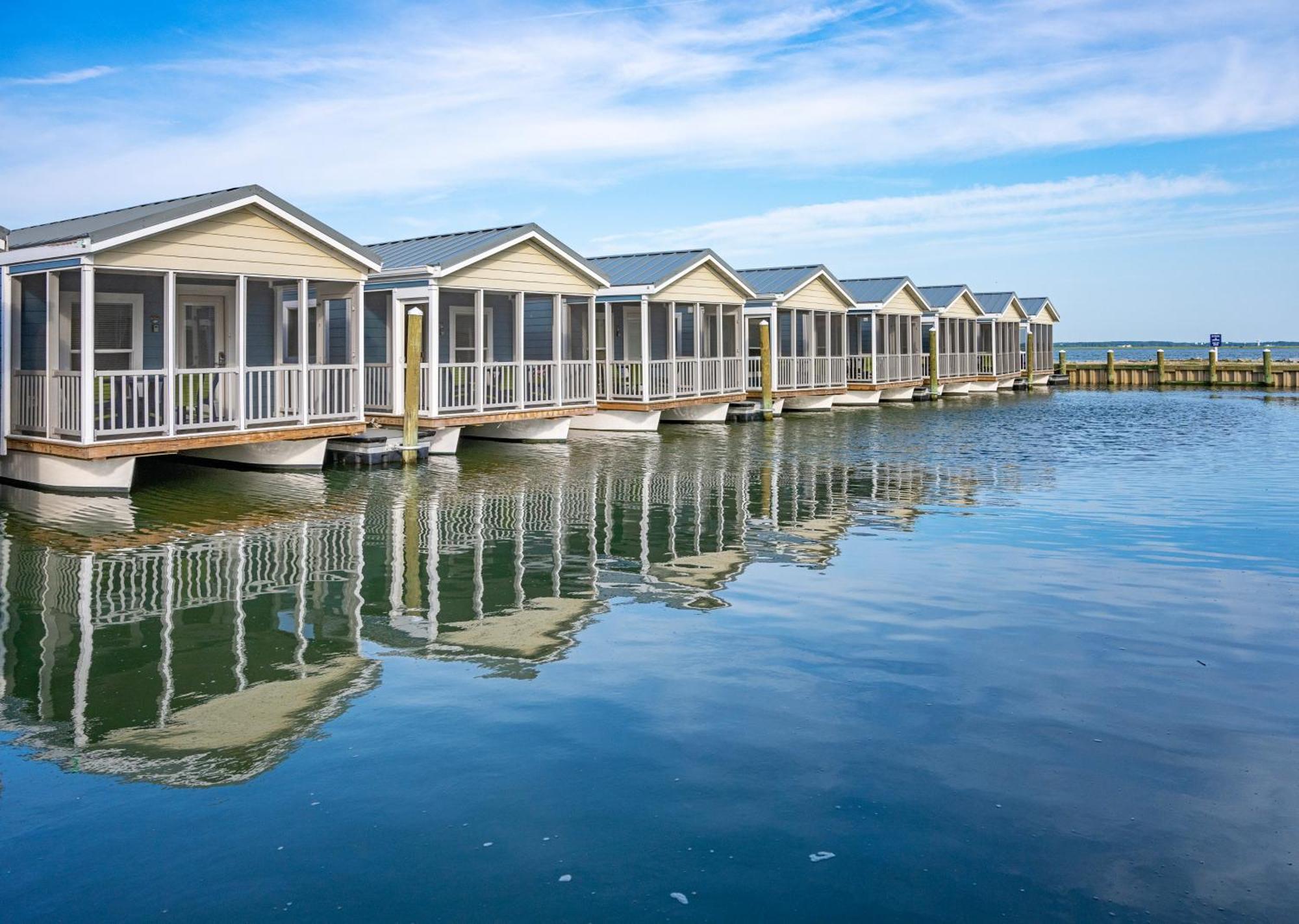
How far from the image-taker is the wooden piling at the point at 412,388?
21.5m

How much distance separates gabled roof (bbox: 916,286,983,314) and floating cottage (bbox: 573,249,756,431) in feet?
53.4

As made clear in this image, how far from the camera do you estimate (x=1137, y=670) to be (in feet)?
27.1

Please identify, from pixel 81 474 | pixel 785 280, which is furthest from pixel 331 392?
pixel 785 280

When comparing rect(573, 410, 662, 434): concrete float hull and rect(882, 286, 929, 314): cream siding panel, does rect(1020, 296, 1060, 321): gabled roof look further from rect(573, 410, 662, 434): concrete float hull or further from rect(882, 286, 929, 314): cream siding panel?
rect(573, 410, 662, 434): concrete float hull

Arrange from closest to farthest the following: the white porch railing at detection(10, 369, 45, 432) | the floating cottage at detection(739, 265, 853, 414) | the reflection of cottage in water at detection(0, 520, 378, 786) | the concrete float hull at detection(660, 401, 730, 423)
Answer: the reflection of cottage in water at detection(0, 520, 378, 786)
the white porch railing at detection(10, 369, 45, 432)
the concrete float hull at detection(660, 401, 730, 423)
the floating cottage at detection(739, 265, 853, 414)

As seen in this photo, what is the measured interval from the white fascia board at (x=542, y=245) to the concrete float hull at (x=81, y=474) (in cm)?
752

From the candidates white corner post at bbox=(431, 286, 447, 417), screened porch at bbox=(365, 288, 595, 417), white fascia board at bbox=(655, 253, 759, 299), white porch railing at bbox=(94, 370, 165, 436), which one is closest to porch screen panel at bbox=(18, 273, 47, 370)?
white porch railing at bbox=(94, 370, 165, 436)

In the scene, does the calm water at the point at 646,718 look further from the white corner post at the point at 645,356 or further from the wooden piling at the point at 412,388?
the white corner post at the point at 645,356

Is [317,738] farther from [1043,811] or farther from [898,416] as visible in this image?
[898,416]

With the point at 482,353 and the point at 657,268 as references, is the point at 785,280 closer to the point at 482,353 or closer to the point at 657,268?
the point at 657,268

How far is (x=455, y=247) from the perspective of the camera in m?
23.9

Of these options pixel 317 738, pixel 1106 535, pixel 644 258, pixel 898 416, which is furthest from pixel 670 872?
pixel 898 416

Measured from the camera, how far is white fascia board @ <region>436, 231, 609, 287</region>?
74.7 feet

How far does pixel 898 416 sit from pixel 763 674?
98.5 feet
